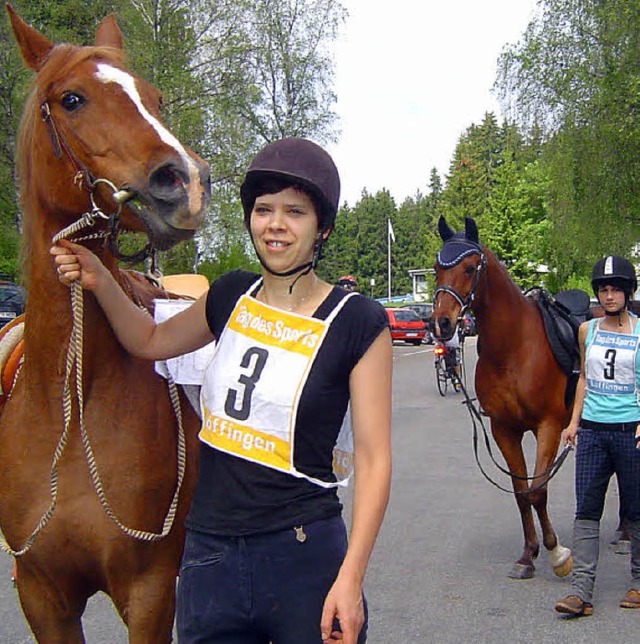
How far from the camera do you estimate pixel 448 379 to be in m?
17.4

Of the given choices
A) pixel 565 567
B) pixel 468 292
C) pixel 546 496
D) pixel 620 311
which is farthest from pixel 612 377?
pixel 565 567

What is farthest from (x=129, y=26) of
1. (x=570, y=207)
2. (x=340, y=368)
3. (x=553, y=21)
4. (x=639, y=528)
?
(x=340, y=368)

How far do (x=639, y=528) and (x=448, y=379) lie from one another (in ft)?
39.1

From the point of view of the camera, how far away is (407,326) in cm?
3591

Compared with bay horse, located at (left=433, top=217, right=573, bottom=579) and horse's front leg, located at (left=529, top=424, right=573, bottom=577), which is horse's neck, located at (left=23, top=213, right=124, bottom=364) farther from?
horse's front leg, located at (left=529, top=424, right=573, bottom=577)

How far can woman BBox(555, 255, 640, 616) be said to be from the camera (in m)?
5.29

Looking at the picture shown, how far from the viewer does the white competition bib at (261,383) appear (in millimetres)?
2252

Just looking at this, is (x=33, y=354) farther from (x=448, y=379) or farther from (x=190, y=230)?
(x=448, y=379)

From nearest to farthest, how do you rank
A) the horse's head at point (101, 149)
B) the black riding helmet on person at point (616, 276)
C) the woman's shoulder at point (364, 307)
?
1. the woman's shoulder at point (364, 307)
2. the horse's head at point (101, 149)
3. the black riding helmet on person at point (616, 276)

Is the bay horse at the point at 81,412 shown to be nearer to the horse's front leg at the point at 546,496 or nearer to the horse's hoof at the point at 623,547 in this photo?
the horse's front leg at the point at 546,496

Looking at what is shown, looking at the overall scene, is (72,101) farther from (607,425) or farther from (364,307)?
(607,425)

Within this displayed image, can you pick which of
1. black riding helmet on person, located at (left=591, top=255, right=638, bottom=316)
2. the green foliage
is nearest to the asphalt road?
black riding helmet on person, located at (left=591, top=255, right=638, bottom=316)

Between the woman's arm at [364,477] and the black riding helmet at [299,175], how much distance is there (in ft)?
1.14

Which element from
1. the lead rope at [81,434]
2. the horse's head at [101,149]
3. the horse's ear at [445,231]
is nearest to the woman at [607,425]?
the horse's ear at [445,231]
